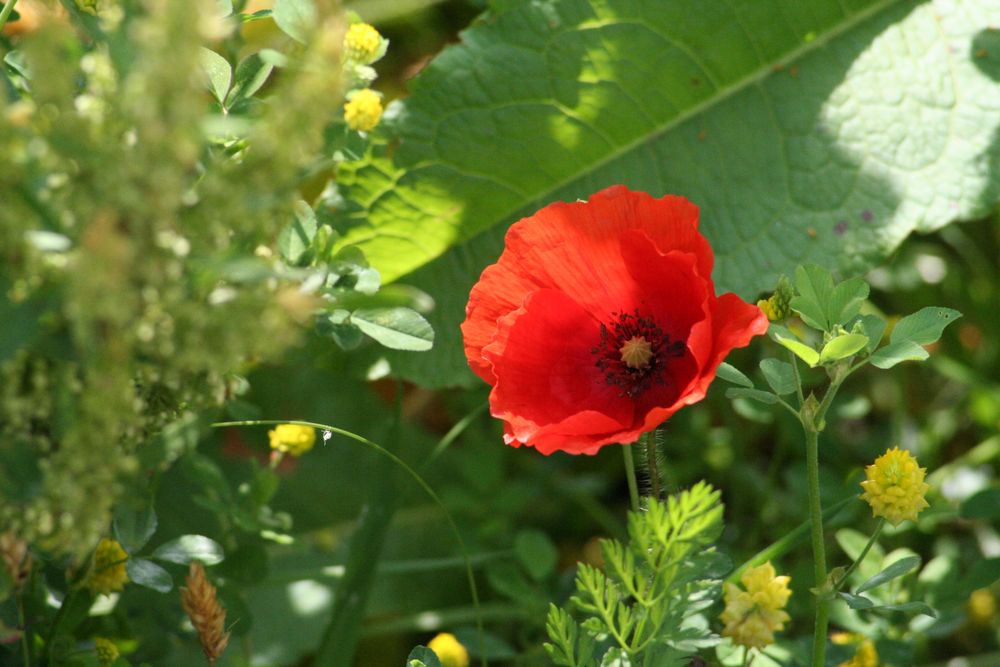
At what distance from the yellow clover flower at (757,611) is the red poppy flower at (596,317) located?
266mm

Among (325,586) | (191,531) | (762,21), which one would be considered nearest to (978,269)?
(762,21)

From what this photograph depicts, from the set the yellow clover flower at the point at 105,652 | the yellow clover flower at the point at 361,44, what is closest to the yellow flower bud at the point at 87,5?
the yellow clover flower at the point at 361,44

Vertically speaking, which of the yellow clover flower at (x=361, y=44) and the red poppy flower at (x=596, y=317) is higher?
the yellow clover flower at (x=361, y=44)

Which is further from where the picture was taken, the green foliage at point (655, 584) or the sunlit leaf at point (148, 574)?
the sunlit leaf at point (148, 574)

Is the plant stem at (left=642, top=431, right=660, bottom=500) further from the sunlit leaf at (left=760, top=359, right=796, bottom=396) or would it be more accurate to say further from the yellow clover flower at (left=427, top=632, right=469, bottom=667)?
the yellow clover flower at (left=427, top=632, right=469, bottom=667)

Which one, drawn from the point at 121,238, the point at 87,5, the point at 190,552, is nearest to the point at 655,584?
the point at 190,552

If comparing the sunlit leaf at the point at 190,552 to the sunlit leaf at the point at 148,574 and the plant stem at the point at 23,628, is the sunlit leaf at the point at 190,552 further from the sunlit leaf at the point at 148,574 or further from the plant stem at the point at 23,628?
the plant stem at the point at 23,628

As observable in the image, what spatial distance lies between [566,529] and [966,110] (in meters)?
1.30

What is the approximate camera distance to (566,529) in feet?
8.39

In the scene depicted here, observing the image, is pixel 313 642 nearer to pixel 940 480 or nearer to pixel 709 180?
pixel 709 180

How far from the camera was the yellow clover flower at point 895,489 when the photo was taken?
1.33 meters

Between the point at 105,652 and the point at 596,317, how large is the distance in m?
0.85

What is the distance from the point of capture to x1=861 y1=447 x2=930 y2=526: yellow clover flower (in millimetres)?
1328

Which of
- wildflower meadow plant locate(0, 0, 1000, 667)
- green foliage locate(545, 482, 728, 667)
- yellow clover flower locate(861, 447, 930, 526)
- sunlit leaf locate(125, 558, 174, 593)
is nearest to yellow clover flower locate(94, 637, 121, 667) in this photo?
wildflower meadow plant locate(0, 0, 1000, 667)
